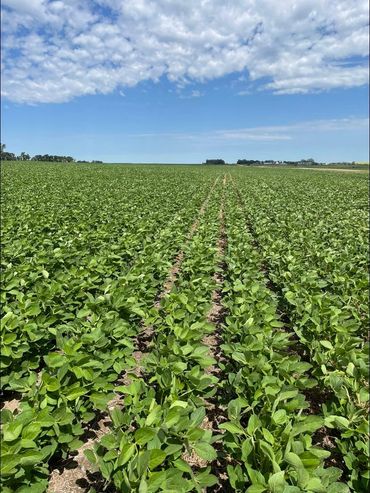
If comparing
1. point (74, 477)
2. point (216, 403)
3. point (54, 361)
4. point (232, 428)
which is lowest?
point (74, 477)

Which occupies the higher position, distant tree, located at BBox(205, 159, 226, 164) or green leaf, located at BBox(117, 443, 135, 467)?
distant tree, located at BBox(205, 159, 226, 164)

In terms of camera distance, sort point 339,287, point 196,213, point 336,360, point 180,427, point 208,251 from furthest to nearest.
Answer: point 196,213 → point 208,251 → point 339,287 → point 336,360 → point 180,427

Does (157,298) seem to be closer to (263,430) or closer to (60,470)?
(60,470)

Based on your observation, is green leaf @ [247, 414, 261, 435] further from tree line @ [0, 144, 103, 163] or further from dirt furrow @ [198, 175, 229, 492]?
tree line @ [0, 144, 103, 163]

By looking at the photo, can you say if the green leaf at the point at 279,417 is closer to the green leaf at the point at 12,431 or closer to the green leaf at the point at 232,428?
the green leaf at the point at 232,428

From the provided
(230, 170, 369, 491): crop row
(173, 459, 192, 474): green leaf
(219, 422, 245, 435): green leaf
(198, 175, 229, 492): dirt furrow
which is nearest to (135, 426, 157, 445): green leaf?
(173, 459, 192, 474): green leaf

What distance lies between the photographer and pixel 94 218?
11.8 meters

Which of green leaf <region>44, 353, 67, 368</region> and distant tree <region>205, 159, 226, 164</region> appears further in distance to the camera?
distant tree <region>205, 159, 226, 164</region>

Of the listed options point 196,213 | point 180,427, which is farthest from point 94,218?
point 180,427

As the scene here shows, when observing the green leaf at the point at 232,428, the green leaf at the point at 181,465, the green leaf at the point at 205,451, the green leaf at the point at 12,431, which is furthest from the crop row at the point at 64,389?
the green leaf at the point at 232,428

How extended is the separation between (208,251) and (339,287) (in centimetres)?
264

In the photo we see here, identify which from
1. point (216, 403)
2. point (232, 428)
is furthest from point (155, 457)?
point (216, 403)

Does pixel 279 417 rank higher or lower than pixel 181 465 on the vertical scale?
higher

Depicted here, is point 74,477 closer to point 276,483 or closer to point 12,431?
point 12,431
